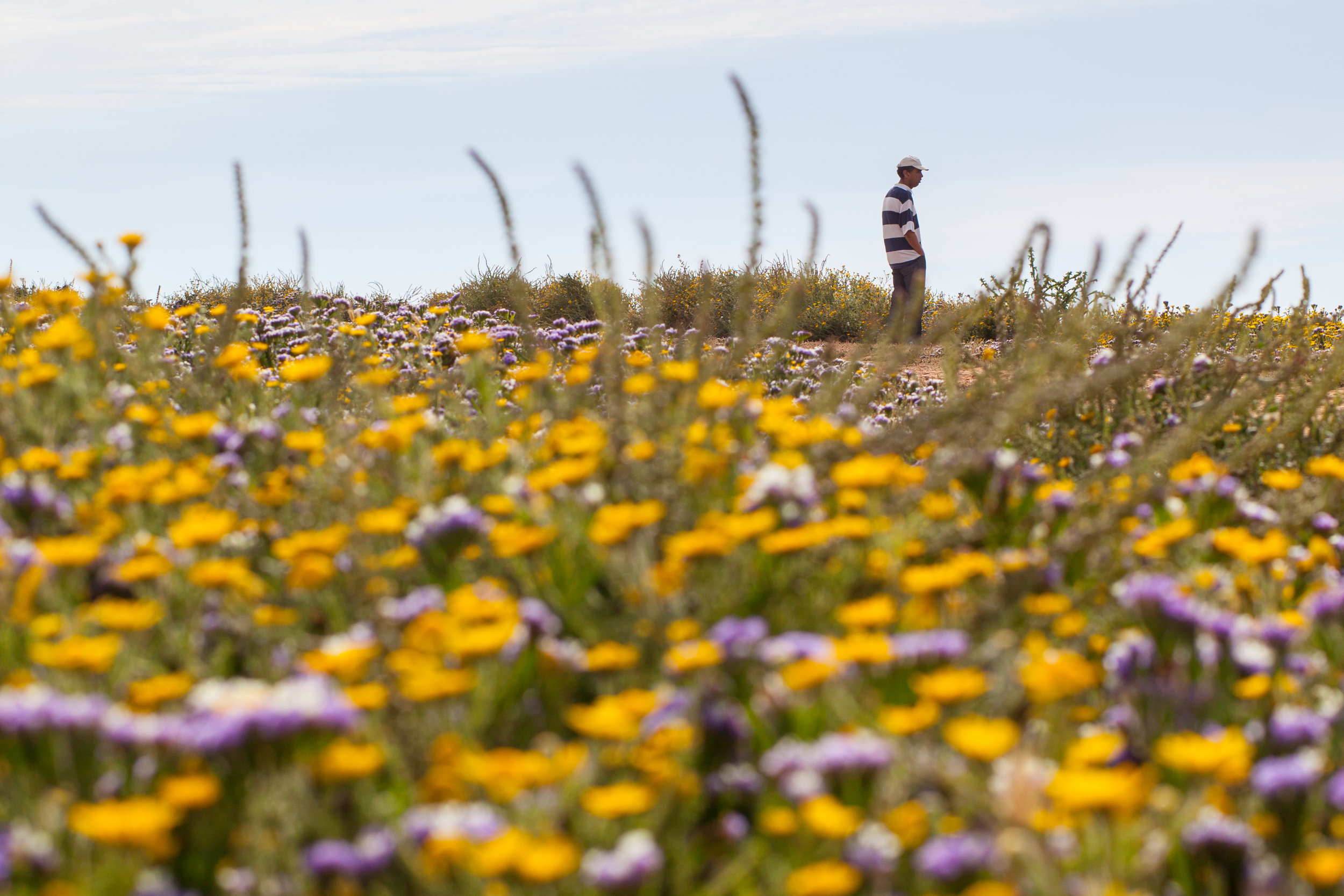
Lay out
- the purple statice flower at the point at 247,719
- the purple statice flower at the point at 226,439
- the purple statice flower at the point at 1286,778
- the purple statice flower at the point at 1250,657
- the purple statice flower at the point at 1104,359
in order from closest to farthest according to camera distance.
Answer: the purple statice flower at the point at 247,719 < the purple statice flower at the point at 1286,778 < the purple statice flower at the point at 1250,657 < the purple statice flower at the point at 226,439 < the purple statice flower at the point at 1104,359

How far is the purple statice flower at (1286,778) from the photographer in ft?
5.63

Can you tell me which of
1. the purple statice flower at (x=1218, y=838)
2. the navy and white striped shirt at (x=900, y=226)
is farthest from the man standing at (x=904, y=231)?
the purple statice flower at (x=1218, y=838)

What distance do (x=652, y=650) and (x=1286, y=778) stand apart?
3.89 feet

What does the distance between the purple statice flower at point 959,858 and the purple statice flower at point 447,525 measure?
4.45 feet

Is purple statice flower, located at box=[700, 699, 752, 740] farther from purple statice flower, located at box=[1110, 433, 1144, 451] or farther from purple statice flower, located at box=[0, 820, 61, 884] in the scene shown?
purple statice flower, located at box=[1110, 433, 1144, 451]

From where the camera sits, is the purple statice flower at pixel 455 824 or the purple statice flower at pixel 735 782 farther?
the purple statice flower at pixel 735 782

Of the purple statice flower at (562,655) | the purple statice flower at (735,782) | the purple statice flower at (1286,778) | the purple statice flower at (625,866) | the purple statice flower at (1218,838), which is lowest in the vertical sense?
the purple statice flower at (1218,838)

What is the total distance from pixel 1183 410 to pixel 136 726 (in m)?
4.89

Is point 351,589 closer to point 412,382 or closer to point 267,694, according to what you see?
point 267,694

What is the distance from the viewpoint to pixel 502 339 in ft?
22.4

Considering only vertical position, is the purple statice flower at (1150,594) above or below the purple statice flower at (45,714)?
below

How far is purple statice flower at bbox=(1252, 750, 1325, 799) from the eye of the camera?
1716 millimetres

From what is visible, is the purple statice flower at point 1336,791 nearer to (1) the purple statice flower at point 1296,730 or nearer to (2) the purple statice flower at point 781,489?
(1) the purple statice flower at point 1296,730

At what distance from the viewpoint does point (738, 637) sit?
202 centimetres
